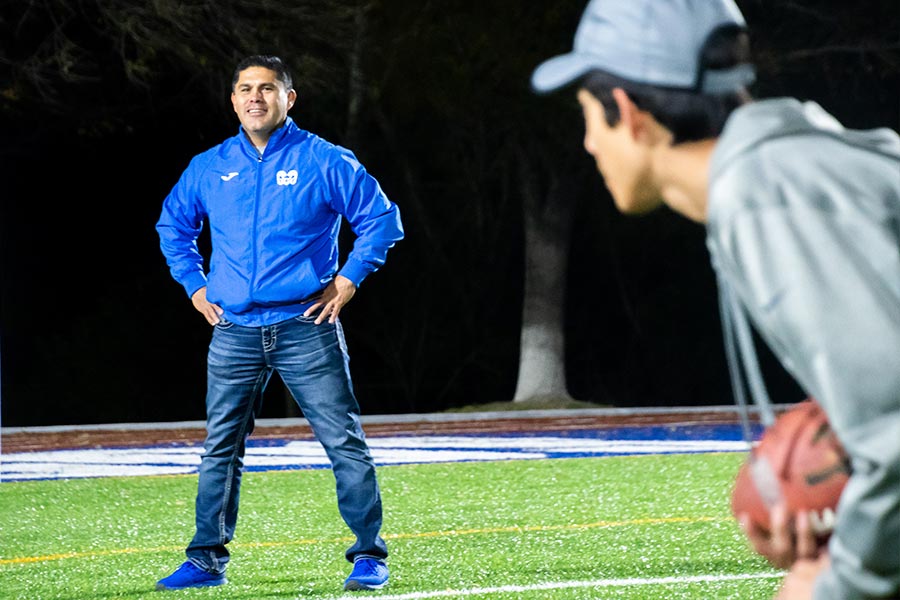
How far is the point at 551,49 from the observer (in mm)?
20984

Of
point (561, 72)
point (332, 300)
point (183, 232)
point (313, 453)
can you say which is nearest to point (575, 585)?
point (332, 300)

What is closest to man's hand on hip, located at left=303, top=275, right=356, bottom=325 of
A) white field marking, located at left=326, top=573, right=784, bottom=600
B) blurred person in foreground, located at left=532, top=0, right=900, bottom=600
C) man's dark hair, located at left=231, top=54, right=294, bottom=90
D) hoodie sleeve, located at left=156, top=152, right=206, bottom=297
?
hoodie sleeve, located at left=156, top=152, right=206, bottom=297

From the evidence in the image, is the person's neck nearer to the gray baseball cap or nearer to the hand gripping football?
the gray baseball cap

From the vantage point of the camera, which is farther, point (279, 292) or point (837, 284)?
point (279, 292)

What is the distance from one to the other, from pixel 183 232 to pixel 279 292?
0.79 meters

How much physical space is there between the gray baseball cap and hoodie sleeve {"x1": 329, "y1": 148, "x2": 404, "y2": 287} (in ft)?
13.8

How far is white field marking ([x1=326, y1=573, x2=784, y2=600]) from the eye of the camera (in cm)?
657

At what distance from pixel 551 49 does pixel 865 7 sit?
4.89m

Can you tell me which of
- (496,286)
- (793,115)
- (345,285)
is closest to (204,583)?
(345,285)

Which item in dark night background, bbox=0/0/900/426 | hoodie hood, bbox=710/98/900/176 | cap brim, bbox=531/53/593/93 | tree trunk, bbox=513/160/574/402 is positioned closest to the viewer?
hoodie hood, bbox=710/98/900/176

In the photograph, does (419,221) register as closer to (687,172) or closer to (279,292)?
(279,292)

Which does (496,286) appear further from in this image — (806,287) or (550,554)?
(806,287)

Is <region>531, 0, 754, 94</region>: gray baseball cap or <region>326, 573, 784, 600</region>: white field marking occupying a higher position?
A: <region>531, 0, 754, 94</region>: gray baseball cap

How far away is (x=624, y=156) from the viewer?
2395mm
